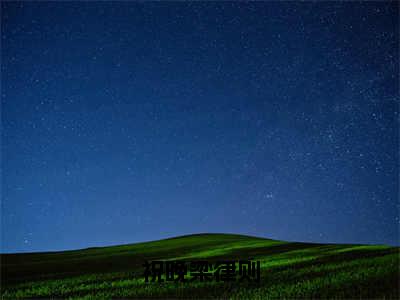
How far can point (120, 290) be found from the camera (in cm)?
2014

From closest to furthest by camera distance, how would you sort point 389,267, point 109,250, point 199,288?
point 199,288, point 389,267, point 109,250

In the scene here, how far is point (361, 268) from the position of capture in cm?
2191

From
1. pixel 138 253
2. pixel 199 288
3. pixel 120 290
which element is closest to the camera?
pixel 199 288

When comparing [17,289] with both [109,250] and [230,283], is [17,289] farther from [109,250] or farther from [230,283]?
[109,250]

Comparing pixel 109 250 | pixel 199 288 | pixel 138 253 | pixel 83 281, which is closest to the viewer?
pixel 199 288

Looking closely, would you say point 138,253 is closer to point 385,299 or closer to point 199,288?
point 199,288

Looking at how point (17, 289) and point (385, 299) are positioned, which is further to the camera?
point (17, 289)

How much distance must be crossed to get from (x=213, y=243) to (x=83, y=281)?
29000mm

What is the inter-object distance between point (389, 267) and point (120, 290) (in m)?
12.9

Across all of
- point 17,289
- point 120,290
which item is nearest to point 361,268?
point 120,290

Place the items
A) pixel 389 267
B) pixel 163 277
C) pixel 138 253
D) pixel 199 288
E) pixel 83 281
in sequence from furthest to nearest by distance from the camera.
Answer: pixel 138 253, pixel 83 281, pixel 163 277, pixel 389 267, pixel 199 288

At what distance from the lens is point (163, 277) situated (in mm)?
22844

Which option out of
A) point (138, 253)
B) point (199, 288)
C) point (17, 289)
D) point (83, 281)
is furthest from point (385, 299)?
point (138, 253)

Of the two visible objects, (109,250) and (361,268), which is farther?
(109,250)
